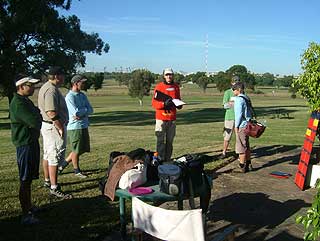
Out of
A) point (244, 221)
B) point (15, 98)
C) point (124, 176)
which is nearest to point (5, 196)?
point (15, 98)

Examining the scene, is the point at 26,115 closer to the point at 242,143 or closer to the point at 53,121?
the point at 53,121

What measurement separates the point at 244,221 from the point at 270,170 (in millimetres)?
3213

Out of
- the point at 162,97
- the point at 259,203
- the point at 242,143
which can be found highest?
the point at 162,97

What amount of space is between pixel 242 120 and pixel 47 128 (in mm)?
3744

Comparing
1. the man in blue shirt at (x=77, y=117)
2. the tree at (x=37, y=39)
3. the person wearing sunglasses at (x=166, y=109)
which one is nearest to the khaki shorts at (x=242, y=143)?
the person wearing sunglasses at (x=166, y=109)

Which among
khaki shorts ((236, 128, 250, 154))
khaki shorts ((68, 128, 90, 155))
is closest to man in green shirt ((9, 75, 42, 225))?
khaki shorts ((68, 128, 90, 155))

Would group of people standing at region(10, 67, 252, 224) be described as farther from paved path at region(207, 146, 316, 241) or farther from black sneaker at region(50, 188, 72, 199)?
paved path at region(207, 146, 316, 241)

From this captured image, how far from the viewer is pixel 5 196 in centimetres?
643

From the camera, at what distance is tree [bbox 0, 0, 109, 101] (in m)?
25.3

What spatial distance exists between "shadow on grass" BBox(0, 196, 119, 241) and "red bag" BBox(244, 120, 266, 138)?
3143mm

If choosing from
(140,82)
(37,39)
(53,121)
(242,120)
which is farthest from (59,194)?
(140,82)

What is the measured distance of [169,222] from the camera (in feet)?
9.95

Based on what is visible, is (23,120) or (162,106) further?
(162,106)

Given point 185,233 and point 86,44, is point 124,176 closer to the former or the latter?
point 185,233
